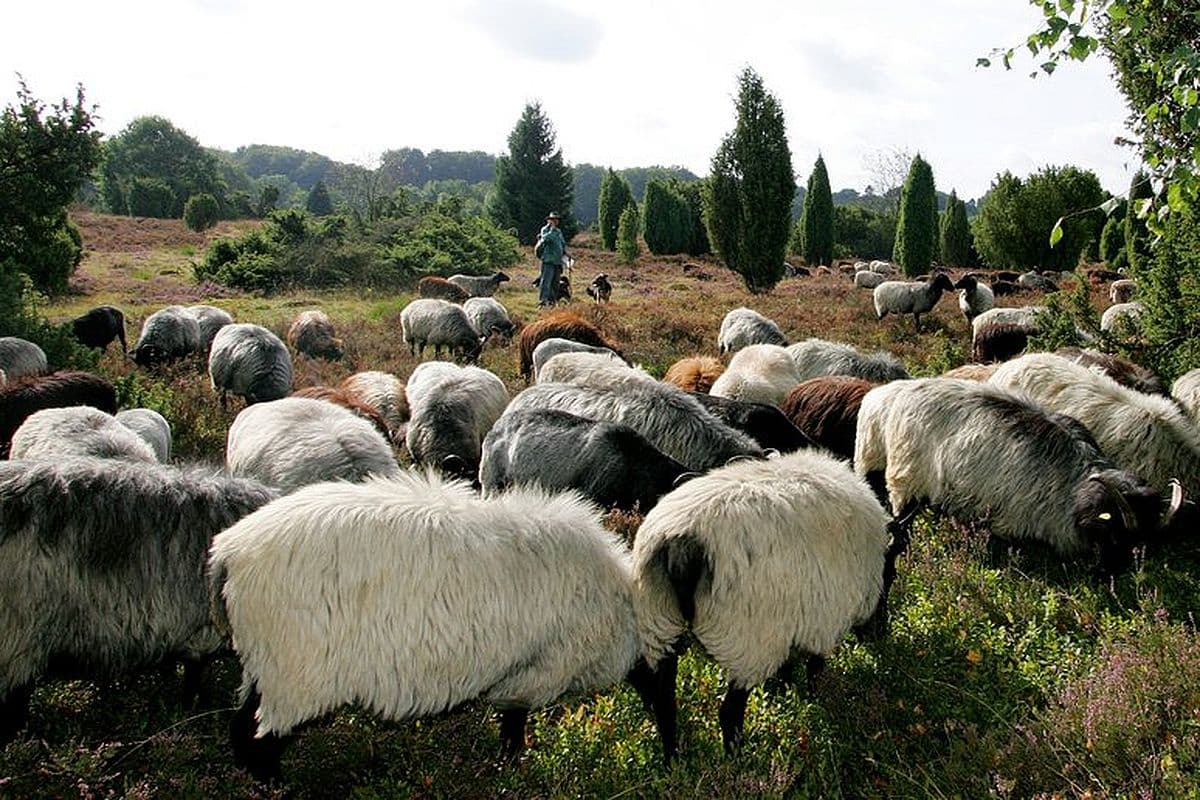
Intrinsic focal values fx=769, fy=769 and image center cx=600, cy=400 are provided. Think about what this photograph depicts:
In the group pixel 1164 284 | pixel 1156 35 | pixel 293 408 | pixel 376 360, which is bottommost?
pixel 376 360

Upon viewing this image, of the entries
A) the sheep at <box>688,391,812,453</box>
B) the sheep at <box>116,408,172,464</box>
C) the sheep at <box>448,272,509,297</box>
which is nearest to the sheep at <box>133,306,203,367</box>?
the sheep at <box>116,408,172,464</box>

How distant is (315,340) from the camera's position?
14039 mm

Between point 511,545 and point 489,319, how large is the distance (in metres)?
13.5

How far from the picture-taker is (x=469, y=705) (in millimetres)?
3930

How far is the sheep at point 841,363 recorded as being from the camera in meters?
9.63

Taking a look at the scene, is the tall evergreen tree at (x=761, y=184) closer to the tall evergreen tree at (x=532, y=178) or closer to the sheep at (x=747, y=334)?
the sheep at (x=747, y=334)

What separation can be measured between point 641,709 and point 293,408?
3923 millimetres

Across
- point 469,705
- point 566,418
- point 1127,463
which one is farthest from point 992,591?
point 469,705

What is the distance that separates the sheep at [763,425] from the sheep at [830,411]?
68 centimetres

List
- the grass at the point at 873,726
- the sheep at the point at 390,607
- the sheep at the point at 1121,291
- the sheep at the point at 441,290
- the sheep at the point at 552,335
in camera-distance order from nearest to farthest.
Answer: the sheep at the point at 390,607 → the grass at the point at 873,726 → the sheep at the point at 552,335 → the sheep at the point at 1121,291 → the sheep at the point at 441,290

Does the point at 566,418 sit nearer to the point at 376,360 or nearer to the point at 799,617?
the point at 799,617

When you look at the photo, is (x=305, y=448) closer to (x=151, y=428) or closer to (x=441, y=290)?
(x=151, y=428)

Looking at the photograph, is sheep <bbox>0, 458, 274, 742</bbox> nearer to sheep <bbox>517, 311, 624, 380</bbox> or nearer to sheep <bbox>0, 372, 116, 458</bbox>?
sheep <bbox>0, 372, 116, 458</bbox>

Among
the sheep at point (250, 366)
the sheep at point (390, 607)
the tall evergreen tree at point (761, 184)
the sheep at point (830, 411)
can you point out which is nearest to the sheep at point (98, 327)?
the sheep at point (250, 366)
